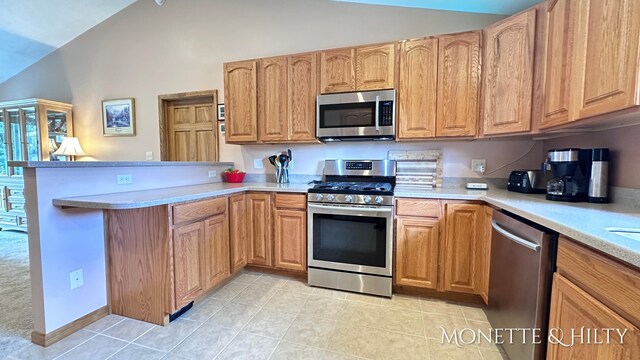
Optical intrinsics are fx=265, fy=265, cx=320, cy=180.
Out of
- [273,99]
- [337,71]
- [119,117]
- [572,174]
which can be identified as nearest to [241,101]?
[273,99]

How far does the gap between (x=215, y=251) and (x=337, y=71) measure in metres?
1.95

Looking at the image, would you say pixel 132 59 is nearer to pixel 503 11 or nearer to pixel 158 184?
pixel 158 184

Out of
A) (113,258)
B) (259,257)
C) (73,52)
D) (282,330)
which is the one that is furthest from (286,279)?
(73,52)

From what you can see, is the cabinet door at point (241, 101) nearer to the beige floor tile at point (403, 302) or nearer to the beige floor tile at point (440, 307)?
the beige floor tile at point (403, 302)

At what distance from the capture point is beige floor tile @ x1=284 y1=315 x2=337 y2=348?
5.48ft

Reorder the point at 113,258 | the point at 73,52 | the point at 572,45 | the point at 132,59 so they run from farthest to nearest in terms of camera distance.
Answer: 1. the point at 73,52
2. the point at 132,59
3. the point at 113,258
4. the point at 572,45

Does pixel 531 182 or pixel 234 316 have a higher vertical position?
pixel 531 182

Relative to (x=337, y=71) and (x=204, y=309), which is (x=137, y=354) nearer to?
(x=204, y=309)

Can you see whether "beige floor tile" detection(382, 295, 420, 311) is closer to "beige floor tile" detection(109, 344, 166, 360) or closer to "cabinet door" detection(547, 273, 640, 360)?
"cabinet door" detection(547, 273, 640, 360)

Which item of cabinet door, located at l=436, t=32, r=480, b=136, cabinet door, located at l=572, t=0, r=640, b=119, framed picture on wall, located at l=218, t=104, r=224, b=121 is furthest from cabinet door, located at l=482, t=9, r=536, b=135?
framed picture on wall, located at l=218, t=104, r=224, b=121

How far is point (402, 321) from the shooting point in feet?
6.20

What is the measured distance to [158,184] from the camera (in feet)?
7.61

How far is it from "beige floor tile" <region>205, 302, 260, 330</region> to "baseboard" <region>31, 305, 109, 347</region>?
79 centimetres

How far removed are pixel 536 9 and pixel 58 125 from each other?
5956mm
